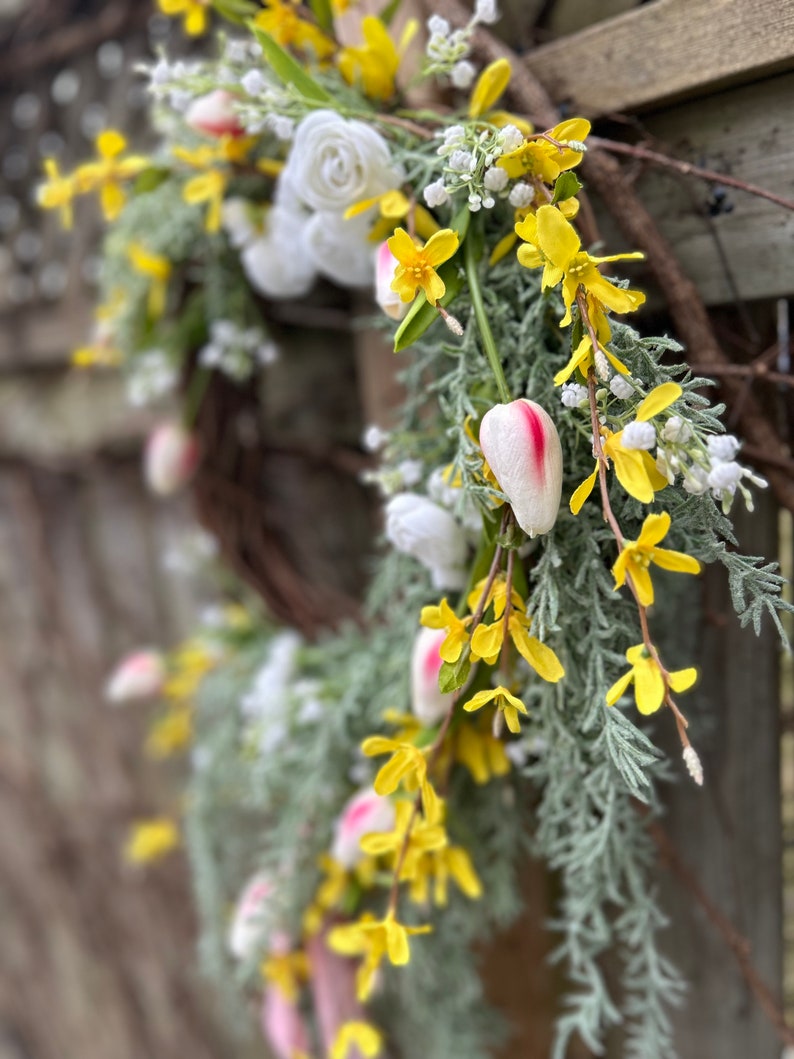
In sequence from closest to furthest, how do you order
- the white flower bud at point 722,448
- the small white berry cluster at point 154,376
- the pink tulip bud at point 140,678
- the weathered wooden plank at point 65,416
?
1. the white flower bud at point 722,448
2. the small white berry cluster at point 154,376
3. the pink tulip bud at point 140,678
4. the weathered wooden plank at point 65,416

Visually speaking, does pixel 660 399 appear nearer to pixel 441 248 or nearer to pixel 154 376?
pixel 441 248

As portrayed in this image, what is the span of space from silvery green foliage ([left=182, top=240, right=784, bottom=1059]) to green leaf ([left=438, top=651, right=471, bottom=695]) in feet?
0.15

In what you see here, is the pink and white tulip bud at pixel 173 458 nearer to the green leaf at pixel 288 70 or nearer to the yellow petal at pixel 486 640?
the green leaf at pixel 288 70

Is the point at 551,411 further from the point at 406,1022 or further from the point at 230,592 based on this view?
the point at 406,1022

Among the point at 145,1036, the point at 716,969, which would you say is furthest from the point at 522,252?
the point at 145,1036

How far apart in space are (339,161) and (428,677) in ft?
1.10

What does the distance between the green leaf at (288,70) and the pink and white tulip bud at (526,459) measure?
26 centimetres

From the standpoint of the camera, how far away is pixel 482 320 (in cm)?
47

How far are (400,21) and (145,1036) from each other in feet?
5.75

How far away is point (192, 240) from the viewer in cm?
85

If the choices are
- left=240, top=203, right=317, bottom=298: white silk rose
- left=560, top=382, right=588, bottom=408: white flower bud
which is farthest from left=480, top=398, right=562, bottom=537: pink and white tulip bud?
left=240, top=203, right=317, bottom=298: white silk rose

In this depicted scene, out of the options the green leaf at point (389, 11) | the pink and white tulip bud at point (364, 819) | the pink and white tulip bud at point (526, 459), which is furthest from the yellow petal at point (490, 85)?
the pink and white tulip bud at point (364, 819)

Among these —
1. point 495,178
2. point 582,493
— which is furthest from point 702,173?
point 582,493

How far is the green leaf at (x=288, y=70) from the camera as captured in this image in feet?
1.63
